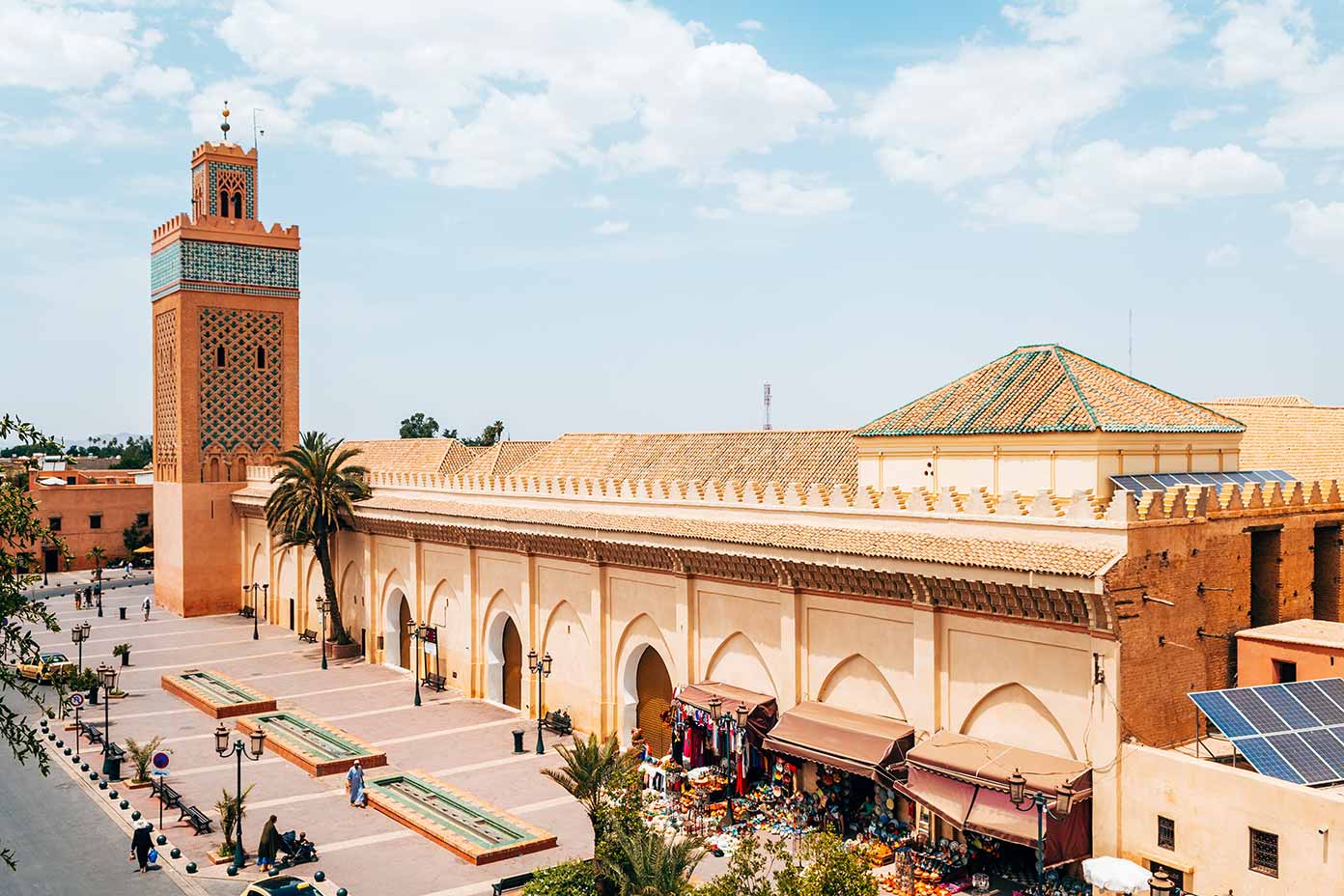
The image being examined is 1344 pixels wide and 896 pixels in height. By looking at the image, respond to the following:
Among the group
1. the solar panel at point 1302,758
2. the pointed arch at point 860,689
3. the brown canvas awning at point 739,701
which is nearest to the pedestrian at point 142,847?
the brown canvas awning at point 739,701

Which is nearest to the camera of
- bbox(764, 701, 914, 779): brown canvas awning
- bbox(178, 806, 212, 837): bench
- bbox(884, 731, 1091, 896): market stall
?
bbox(884, 731, 1091, 896): market stall

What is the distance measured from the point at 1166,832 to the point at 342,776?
14.5 metres

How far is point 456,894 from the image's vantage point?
52.1ft

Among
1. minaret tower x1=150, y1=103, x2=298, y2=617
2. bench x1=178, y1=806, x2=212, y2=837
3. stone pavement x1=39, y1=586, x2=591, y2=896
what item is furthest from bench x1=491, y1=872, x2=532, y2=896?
minaret tower x1=150, y1=103, x2=298, y2=617

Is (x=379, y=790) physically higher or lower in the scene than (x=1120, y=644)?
lower

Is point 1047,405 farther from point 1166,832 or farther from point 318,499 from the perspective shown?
point 318,499

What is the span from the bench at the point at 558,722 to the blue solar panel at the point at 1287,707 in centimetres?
1409

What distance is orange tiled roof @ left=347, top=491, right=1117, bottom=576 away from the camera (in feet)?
49.5

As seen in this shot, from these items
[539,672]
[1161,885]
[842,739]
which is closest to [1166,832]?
[1161,885]

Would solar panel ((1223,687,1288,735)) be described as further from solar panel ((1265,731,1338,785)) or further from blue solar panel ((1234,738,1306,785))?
blue solar panel ((1234,738,1306,785))

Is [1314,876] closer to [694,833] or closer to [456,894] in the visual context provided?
[694,833]

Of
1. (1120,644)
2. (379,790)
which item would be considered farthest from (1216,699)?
(379,790)

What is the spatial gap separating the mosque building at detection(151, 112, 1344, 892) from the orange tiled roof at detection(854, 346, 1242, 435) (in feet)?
0.18

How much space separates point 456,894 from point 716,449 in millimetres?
12891
